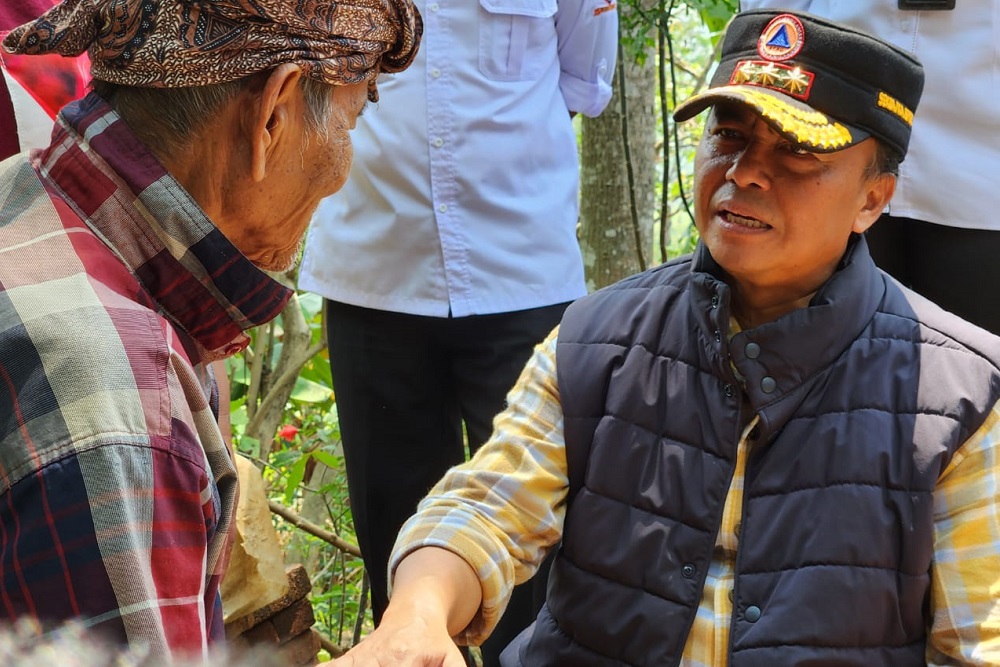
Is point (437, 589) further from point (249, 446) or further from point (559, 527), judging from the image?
point (249, 446)

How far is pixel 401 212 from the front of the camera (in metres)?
2.89

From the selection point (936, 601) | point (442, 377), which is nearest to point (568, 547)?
point (936, 601)

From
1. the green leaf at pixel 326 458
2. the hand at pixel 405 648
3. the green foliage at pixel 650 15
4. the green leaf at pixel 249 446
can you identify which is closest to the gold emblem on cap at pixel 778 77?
the hand at pixel 405 648

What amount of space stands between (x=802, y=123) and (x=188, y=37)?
41.5 inches

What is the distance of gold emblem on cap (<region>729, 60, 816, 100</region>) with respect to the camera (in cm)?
201

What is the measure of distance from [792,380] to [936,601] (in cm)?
44

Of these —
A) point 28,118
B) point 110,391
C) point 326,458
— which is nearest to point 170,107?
point 110,391

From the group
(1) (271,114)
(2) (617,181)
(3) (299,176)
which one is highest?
(1) (271,114)

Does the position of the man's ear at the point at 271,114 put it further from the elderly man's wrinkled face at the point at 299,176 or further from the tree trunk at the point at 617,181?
the tree trunk at the point at 617,181

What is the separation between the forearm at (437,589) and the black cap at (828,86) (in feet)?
3.07

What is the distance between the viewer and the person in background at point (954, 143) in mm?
2518

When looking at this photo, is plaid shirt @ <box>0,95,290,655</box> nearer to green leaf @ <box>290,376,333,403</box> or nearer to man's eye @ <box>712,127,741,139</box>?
man's eye @ <box>712,127,741,139</box>

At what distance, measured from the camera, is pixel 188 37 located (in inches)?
57.0

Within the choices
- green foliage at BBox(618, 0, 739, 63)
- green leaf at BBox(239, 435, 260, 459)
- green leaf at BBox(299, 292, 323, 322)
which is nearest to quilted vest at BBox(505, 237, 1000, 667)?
green foliage at BBox(618, 0, 739, 63)
